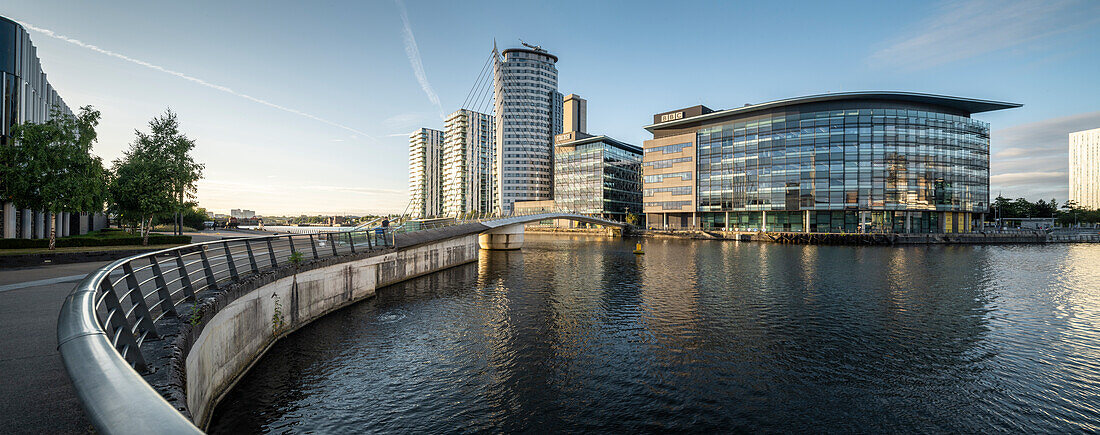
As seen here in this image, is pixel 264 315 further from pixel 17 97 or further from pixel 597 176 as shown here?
pixel 597 176

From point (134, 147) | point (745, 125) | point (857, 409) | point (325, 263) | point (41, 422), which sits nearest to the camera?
point (41, 422)

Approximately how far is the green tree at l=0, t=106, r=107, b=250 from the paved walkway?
18.5 metres

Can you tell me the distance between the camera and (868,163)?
89.9 meters

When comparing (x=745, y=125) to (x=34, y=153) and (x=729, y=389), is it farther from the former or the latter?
(x=34, y=153)

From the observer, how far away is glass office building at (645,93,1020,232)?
294ft

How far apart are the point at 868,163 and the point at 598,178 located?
70.2 meters

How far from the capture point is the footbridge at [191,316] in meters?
1.88

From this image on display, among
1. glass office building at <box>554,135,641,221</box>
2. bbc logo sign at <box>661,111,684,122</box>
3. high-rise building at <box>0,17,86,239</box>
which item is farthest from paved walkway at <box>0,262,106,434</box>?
glass office building at <box>554,135,641,221</box>

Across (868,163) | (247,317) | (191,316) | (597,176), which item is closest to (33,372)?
(191,316)

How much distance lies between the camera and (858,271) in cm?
4022

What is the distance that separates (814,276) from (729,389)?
28.8 metres

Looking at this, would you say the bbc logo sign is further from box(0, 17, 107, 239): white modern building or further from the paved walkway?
the paved walkway

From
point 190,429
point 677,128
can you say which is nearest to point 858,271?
point 190,429

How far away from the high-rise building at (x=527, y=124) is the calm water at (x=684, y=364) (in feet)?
483
